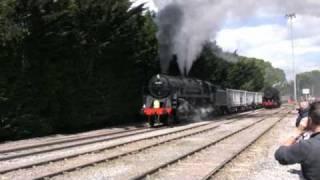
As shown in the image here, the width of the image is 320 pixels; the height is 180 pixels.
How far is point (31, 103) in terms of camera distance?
27.8m

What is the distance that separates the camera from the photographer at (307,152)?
4.53 m

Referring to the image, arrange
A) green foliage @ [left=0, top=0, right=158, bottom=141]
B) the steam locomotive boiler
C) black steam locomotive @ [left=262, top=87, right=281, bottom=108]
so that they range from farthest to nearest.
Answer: black steam locomotive @ [left=262, top=87, right=281, bottom=108]
the steam locomotive boiler
green foliage @ [left=0, top=0, right=158, bottom=141]

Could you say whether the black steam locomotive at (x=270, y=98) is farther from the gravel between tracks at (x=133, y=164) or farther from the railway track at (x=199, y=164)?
the gravel between tracks at (x=133, y=164)

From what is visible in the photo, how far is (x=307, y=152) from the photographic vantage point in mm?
4539

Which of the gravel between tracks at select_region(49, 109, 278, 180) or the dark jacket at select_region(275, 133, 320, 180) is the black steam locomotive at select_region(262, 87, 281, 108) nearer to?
the gravel between tracks at select_region(49, 109, 278, 180)

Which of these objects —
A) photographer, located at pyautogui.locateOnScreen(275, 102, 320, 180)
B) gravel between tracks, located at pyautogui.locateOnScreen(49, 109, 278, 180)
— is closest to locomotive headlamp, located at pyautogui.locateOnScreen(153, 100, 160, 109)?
gravel between tracks, located at pyautogui.locateOnScreen(49, 109, 278, 180)

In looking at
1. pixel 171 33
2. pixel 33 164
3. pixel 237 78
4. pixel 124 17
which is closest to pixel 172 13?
pixel 171 33

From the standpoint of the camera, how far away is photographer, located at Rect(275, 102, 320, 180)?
453 cm

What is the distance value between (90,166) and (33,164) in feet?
4.67

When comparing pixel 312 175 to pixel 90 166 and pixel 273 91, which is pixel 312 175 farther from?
pixel 273 91

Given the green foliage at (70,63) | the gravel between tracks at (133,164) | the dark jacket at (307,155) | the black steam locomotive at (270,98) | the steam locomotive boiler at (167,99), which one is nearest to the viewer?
the dark jacket at (307,155)

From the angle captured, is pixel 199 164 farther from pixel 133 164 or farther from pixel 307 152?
pixel 307 152

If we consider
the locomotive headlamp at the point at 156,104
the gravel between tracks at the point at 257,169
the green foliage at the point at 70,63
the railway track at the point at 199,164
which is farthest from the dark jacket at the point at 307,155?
the locomotive headlamp at the point at 156,104

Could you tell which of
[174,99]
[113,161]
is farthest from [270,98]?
[113,161]
